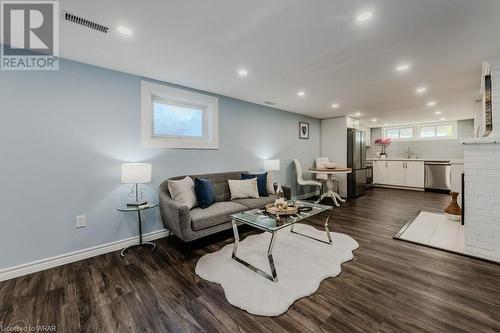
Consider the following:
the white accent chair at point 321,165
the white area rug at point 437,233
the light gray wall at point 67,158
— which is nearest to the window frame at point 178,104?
the light gray wall at point 67,158

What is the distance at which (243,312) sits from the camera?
1.64 m

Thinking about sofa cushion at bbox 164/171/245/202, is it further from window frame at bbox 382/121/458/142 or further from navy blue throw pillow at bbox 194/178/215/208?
window frame at bbox 382/121/458/142

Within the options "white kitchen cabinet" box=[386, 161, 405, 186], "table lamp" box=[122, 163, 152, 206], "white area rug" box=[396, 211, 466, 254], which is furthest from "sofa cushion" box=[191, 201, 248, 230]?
"white kitchen cabinet" box=[386, 161, 405, 186]

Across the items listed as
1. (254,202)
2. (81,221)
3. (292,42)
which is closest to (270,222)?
(254,202)

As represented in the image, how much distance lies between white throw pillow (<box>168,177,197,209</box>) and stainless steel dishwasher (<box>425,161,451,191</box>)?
7616mm

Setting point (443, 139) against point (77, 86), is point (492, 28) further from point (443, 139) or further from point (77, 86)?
point (443, 139)

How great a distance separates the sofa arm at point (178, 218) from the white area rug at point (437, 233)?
3.01 meters

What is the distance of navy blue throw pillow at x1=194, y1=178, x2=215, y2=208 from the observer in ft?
10.2

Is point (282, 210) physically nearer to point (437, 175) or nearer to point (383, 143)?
point (437, 175)

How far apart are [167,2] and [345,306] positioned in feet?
9.12

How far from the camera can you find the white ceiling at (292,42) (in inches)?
65.2

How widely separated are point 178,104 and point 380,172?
7.49 m

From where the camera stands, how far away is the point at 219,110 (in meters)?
3.94

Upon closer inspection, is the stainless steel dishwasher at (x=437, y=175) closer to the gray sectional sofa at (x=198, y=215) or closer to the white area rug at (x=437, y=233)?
the white area rug at (x=437, y=233)
